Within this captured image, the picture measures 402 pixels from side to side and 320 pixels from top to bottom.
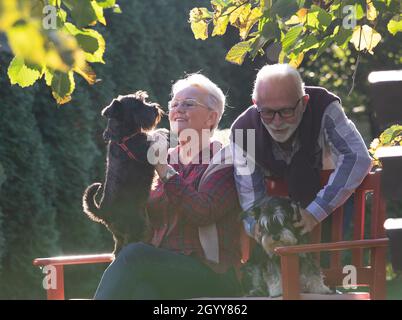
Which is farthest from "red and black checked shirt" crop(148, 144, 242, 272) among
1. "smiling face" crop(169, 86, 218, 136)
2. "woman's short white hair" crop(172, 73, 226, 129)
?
"woman's short white hair" crop(172, 73, 226, 129)

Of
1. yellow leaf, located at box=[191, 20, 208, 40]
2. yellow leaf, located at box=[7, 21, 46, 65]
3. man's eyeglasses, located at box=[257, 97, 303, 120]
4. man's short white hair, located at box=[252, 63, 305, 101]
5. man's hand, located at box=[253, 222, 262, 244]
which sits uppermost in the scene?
yellow leaf, located at box=[191, 20, 208, 40]

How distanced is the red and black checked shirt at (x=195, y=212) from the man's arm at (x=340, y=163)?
0.41 m

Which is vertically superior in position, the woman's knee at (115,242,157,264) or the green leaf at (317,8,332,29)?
the green leaf at (317,8,332,29)

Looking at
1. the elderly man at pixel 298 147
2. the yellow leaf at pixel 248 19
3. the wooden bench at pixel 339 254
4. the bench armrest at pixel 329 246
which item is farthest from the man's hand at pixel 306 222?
the yellow leaf at pixel 248 19

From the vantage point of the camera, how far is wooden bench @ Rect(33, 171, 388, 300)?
3.30m

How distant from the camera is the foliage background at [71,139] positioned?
27.7 ft

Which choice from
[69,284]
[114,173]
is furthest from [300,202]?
[69,284]

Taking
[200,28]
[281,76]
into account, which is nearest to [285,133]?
[281,76]

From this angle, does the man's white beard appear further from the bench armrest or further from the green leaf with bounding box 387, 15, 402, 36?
the green leaf with bounding box 387, 15, 402, 36

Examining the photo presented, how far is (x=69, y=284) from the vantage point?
9.81 meters

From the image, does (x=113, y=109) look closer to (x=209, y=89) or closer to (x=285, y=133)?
(x=209, y=89)

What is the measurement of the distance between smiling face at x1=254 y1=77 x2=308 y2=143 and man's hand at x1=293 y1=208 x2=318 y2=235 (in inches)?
13.0

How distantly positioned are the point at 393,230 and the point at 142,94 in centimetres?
204
